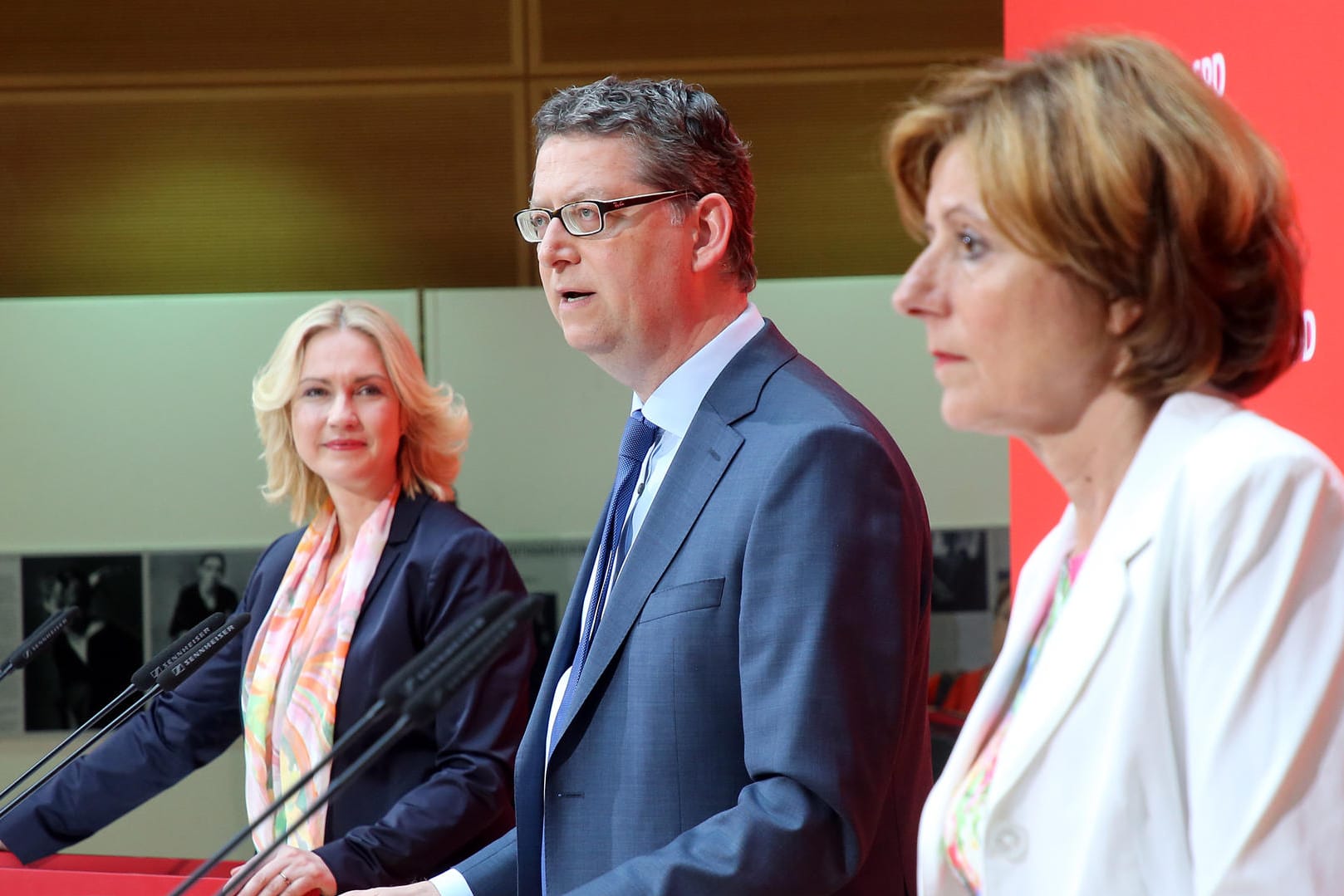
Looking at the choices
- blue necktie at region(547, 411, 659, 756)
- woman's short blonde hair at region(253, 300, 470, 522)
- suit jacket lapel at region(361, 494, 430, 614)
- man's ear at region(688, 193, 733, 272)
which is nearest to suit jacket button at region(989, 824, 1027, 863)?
blue necktie at region(547, 411, 659, 756)

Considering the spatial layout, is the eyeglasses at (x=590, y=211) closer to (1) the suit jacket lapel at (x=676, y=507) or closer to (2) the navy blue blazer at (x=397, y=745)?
(1) the suit jacket lapel at (x=676, y=507)

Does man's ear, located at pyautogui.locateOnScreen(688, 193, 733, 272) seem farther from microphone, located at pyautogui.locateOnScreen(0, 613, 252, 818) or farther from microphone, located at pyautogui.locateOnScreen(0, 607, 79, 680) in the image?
microphone, located at pyautogui.locateOnScreen(0, 607, 79, 680)

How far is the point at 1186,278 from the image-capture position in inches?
40.5

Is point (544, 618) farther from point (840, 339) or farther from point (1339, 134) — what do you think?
point (1339, 134)

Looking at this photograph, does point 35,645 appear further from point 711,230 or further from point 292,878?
point 711,230

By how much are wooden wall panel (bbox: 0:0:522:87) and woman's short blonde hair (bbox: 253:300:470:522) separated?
6.31ft

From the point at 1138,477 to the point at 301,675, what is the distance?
77.8 inches

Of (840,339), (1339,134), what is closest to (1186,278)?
(1339,134)

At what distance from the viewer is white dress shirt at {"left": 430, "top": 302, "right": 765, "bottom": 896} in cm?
172

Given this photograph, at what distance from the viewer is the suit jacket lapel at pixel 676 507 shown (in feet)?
5.14

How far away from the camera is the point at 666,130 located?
1.79m

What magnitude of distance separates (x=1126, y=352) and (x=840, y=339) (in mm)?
3051

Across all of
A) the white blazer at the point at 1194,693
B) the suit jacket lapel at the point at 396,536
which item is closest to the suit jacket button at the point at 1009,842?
the white blazer at the point at 1194,693

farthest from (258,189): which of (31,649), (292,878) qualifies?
(31,649)
